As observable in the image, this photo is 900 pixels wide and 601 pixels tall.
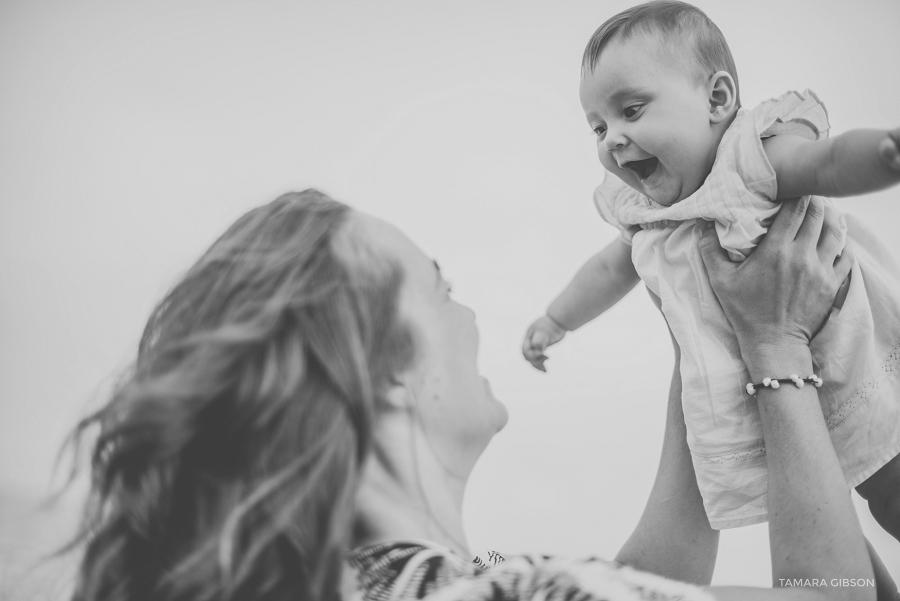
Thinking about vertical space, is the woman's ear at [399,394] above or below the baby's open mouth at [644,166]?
below

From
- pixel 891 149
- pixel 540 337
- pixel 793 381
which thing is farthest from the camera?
pixel 540 337

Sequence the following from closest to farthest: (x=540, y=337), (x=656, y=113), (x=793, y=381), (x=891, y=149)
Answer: (x=891, y=149), (x=793, y=381), (x=656, y=113), (x=540, y=337)

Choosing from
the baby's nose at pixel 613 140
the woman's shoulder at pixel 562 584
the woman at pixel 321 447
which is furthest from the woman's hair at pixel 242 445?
the baby's nose at pixel 613 140

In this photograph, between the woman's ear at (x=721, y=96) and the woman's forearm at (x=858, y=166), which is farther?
the woman's ear at (x=721, y=96)

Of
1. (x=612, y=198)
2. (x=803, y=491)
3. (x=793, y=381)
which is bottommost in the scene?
(x=803, y=491)

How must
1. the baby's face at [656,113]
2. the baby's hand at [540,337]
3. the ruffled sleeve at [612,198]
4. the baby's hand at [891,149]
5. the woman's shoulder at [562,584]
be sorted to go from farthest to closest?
the baby's hand at [540,337] → the ruffled sleeve at [612,198] → the baby's face at [656,113] → the baby's hand at [891,149] → the woman's shoulder at [562,584]

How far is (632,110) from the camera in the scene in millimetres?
952

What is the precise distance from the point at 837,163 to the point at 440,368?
0.53 metres

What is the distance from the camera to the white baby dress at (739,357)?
34.4 inches

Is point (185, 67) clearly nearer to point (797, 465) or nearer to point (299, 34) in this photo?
point (299, 34)

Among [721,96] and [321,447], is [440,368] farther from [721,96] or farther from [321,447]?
[721,96]

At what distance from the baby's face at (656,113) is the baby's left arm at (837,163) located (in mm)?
100

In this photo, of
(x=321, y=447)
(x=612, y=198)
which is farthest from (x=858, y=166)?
(x=321, y=447)

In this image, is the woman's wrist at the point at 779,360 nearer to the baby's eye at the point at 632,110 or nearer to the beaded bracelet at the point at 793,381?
the beaded bracelet at the point at 793,381
